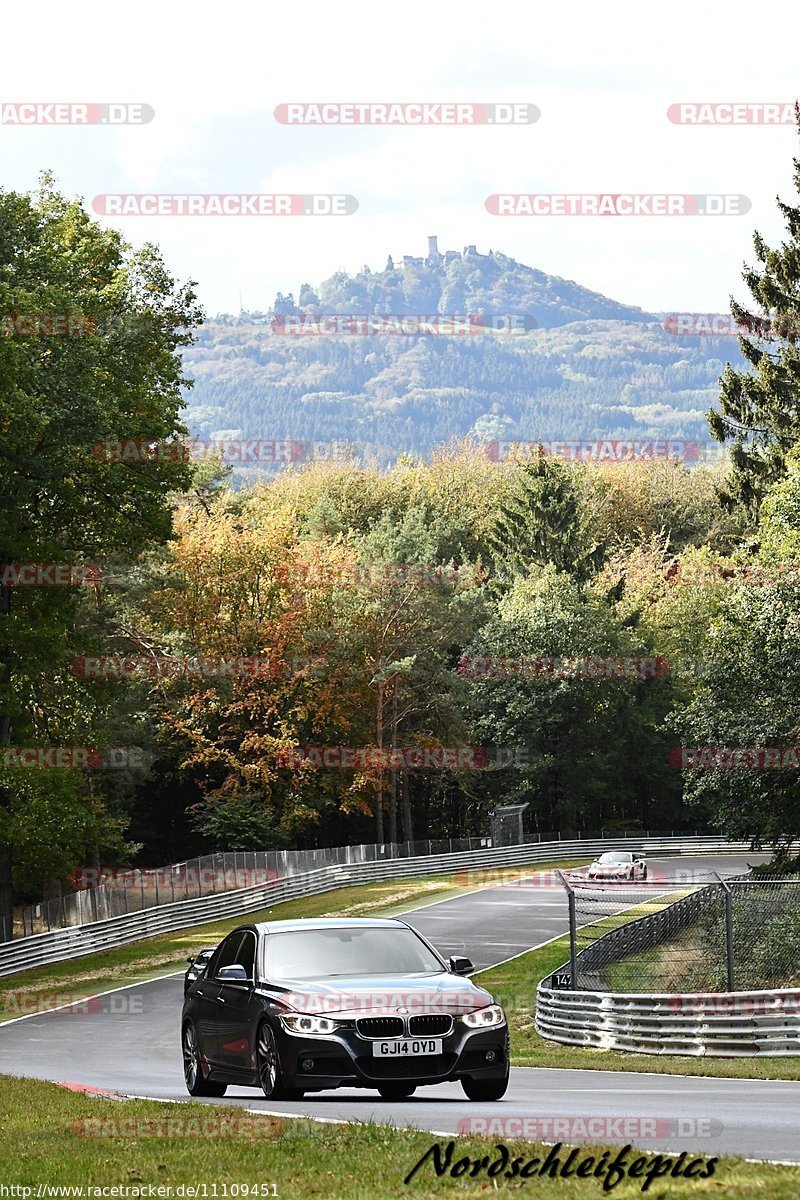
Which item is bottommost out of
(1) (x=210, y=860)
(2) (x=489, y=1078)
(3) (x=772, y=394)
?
(1) (x=210, y=860)

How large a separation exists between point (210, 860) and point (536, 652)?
101 ft

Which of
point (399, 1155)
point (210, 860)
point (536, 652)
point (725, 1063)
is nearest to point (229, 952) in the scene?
point (399, 1155)

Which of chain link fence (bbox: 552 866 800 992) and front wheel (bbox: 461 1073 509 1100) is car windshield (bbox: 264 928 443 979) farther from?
chain link fence (bbox: 552 866 800 992)

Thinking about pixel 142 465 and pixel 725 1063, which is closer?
pixel 725 1063

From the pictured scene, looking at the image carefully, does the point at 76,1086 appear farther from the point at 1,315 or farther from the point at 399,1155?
the point at 1,315

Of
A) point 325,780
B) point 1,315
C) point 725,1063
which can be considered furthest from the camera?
point 325,780

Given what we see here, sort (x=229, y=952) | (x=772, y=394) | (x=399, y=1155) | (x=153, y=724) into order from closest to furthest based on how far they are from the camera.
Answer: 1. (x=399, y=1155)
2. (x=229, y=952)
3. (x=772, y=394)
4. (x=153, y=724)

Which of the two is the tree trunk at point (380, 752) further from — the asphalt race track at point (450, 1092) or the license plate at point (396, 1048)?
the license plate at point (396, 1048)

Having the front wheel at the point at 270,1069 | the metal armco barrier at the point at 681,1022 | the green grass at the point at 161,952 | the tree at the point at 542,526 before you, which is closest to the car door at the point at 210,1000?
the front wheel at the point at 270,1069

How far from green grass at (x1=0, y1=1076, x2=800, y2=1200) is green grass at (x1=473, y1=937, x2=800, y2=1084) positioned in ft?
2.10

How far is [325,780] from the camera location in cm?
7225

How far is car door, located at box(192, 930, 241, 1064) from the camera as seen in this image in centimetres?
1452

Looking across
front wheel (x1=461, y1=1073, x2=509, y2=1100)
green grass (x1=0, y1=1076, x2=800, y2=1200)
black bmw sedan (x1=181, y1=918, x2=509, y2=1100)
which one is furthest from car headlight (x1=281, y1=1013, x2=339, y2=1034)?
front wheel (x1=461, y1=1073, x2=509, y2=1100)

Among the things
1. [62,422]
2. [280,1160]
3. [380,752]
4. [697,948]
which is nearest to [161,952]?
[62,422]
